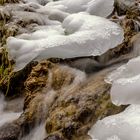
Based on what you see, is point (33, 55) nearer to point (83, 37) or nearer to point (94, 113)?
point (83, 37)

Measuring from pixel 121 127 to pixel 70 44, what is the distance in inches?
49.2

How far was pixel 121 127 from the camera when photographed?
7.09 feet

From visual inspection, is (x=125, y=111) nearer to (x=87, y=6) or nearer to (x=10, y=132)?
(x=10, y=132)

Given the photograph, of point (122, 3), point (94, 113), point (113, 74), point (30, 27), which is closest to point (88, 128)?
point (94, 113)

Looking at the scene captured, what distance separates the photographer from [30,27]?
13.2ft

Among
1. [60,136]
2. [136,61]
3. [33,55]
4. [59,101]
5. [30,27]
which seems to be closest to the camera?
[60,136]

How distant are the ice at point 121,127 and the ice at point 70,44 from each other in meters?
1.03

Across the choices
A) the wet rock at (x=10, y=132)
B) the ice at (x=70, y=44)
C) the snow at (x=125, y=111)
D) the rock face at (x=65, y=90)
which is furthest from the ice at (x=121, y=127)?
the ice at (x=70, y=44)

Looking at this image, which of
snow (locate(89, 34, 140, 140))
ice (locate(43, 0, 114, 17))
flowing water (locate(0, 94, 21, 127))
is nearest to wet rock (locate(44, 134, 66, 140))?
snow (locate(89, 34, 140, 140))

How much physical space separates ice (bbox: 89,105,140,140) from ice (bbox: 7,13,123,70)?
1031 mm

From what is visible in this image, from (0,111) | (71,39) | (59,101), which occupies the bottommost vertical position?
(0,111)

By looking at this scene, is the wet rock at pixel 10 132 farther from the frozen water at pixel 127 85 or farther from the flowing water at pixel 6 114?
the frozen water at pixel 127 85

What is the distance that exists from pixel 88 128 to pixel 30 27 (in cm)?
172

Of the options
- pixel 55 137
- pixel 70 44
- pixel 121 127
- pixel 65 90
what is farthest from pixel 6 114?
pixel 121 127
